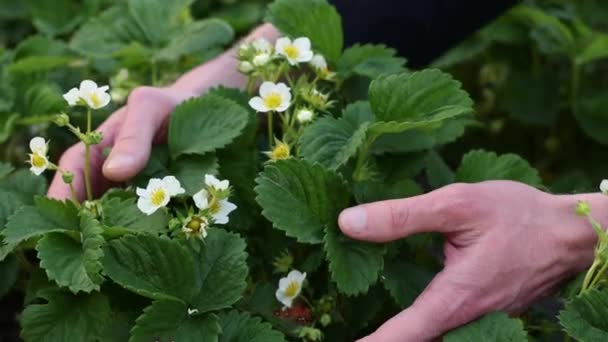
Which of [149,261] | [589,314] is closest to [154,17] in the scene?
[149,261]

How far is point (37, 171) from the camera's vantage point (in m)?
1.12

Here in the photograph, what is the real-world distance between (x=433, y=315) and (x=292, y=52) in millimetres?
422

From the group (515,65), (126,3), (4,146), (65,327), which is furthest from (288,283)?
(515,65)

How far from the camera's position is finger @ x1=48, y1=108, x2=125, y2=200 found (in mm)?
1251

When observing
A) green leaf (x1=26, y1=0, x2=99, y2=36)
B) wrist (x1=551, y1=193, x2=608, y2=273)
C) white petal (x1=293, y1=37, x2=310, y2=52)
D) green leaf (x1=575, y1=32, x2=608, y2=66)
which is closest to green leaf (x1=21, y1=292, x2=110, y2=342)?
white petal (x1=293, y1=37, x2=310, y2=52)

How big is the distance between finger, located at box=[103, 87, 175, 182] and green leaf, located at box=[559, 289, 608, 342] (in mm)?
556

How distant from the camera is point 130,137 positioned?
3.96 feet

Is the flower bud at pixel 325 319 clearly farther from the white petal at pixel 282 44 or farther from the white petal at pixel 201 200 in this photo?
the white petal at pixel 282 44

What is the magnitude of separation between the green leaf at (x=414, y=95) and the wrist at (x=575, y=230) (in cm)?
18

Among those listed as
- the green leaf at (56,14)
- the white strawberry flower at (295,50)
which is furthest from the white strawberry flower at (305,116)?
the green leaf at (56,14)

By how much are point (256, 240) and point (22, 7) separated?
1.18 m

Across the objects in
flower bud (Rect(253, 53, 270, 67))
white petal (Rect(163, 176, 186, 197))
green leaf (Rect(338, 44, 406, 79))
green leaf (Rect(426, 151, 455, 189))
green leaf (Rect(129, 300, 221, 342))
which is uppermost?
flower bud (Rect(253, 53, 270, 67))

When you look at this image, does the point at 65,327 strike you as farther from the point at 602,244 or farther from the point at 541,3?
A: the point at 541,3

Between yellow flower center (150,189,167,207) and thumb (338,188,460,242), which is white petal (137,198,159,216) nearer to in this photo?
yellow flower center (150,189,167,207)
